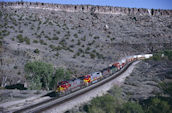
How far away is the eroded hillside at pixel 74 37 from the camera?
38844 millimetres

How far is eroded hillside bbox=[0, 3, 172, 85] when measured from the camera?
3884cm

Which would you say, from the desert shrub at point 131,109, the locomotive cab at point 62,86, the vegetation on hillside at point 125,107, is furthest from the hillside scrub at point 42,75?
the desert shrub at point 131,109

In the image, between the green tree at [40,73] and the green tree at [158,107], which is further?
the green tree at [40,73]

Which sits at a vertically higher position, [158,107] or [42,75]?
[42,75]

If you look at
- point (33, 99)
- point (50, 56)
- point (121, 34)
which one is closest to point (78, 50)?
point (50, 56)

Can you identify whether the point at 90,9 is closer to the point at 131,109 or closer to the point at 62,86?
the point at 62,86

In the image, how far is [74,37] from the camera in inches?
2366

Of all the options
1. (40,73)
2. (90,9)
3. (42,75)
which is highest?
(90,9)

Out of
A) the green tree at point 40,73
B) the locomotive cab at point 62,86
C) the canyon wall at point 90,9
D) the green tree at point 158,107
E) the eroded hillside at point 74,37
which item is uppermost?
the canyon wall at point 90,9

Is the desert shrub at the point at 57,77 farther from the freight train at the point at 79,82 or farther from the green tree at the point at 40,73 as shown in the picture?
the freight train at the point at 79,82

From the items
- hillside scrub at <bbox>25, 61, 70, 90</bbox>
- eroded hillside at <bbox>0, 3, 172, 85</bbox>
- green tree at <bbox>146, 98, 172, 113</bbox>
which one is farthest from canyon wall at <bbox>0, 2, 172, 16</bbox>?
green tree at <bbox>146, 98, 172, 113</bbox>

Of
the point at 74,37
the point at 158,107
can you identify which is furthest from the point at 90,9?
the point at 158,107

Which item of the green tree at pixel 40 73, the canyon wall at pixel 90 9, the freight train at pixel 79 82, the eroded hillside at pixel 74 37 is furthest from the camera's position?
the canyon wall at pixel 90 9

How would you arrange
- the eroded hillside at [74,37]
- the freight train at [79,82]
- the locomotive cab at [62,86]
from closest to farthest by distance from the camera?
the locomotive cab at [62,86] → the freight train at [79,82] → the eroded hillside at [74,37]
